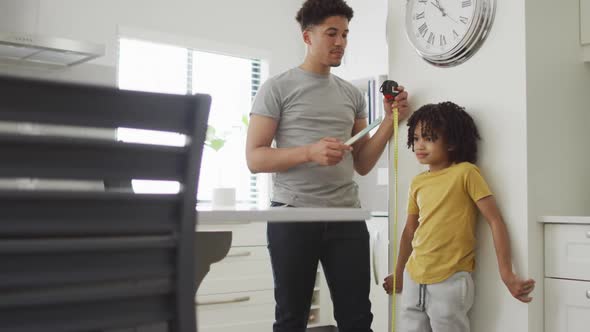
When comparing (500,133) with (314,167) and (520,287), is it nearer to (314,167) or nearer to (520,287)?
(520,287)

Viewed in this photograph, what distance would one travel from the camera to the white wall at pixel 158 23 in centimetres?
380

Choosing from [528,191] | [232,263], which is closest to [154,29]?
[232,263]

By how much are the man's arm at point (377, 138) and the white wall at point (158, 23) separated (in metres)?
2.06

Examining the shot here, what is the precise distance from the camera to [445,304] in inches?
71.7

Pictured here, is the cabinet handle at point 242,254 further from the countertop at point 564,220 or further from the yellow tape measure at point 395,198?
the countertop at point 564,220

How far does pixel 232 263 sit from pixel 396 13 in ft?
6.87

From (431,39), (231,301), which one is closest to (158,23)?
(231,301)

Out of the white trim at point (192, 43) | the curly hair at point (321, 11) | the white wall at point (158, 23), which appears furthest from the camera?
the white trim at point (192, 43)

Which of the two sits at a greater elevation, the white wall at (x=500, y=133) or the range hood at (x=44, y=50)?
the range hood at (x=44, y=50)

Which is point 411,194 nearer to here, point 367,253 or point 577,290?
point 367,253

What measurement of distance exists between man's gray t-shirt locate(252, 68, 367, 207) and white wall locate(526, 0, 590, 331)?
53 cm

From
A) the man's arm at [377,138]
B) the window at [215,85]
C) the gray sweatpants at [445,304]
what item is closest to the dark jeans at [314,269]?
the gray sweatpants at [445,304]

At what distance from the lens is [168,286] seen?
3.05 feet

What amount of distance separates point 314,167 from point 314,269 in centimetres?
30
